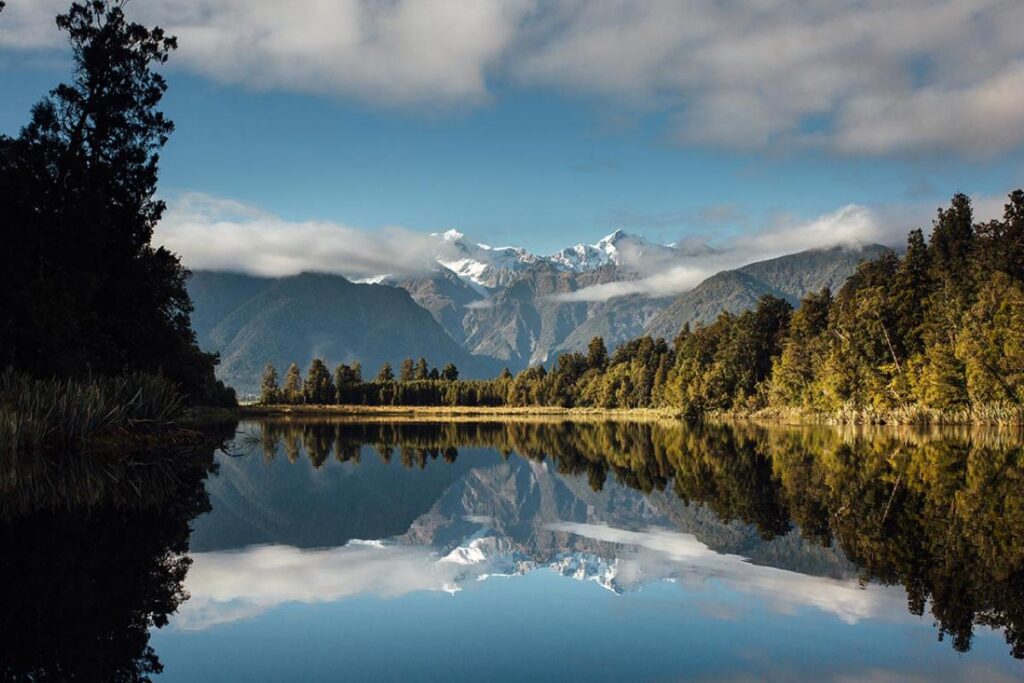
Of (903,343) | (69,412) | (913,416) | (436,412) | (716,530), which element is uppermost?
(903,343)

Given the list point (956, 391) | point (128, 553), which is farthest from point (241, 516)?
point (956, 391)

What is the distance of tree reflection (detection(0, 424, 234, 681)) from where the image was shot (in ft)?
30.8

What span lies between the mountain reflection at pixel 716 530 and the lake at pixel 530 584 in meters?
0.09

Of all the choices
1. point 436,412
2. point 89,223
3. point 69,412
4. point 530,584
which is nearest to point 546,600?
point 530,584

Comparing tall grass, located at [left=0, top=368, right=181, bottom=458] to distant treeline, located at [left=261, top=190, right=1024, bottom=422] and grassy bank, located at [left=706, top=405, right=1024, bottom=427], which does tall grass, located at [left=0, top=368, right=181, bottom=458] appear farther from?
distant treeline, located at [left=261, top=190, right=1024, bottom=422]

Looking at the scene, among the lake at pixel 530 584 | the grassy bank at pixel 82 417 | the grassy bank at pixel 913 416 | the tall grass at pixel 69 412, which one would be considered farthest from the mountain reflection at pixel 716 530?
the grassy bank at pixel 913 416

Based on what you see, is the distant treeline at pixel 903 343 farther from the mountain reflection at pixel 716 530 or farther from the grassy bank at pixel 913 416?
the mountain reflection at pixel 716 530

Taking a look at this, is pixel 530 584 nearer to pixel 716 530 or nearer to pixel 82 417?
pixel 716 530

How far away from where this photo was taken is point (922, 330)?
93188mm

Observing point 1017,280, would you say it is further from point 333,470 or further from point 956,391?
point 333,470

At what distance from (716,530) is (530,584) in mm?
7193

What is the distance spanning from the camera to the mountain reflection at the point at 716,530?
13.3 meters

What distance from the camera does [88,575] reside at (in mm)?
13383

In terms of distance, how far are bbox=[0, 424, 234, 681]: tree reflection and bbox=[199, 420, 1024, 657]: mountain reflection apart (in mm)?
828
